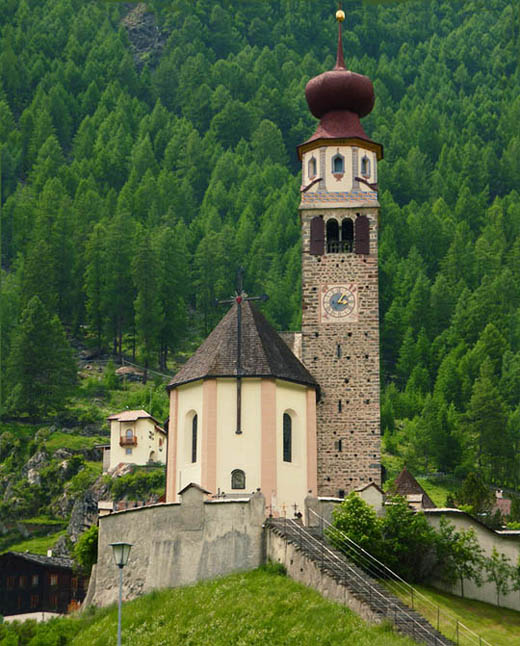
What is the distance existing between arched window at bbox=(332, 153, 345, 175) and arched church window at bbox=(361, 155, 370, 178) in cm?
94

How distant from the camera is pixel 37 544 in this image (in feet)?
250

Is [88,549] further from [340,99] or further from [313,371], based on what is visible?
[340,99]

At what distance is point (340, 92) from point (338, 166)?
12.5 feet

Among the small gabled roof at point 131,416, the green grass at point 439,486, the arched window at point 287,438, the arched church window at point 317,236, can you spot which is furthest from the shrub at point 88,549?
the green grass at point 439,486

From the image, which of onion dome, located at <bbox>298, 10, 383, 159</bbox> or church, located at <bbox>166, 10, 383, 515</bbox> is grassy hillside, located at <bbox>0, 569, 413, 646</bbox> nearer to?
church, located at <bbox>166, 10, 383, 515</bbox>

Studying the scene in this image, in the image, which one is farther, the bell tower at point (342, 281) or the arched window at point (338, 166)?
the arched window at point (338, 166)

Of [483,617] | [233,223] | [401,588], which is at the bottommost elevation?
[483,617]

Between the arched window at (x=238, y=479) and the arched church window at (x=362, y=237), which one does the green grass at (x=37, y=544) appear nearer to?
the arched window at (x=238, y=479)

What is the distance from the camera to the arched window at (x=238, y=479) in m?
48.3

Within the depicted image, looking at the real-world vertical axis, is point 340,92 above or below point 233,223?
below

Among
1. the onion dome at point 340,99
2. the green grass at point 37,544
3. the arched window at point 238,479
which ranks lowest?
the green grass at point 37,544

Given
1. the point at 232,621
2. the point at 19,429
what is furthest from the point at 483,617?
the point at 19,429

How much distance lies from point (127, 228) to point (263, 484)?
78293mm

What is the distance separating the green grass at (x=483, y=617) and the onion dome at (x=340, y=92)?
25.3 metres
